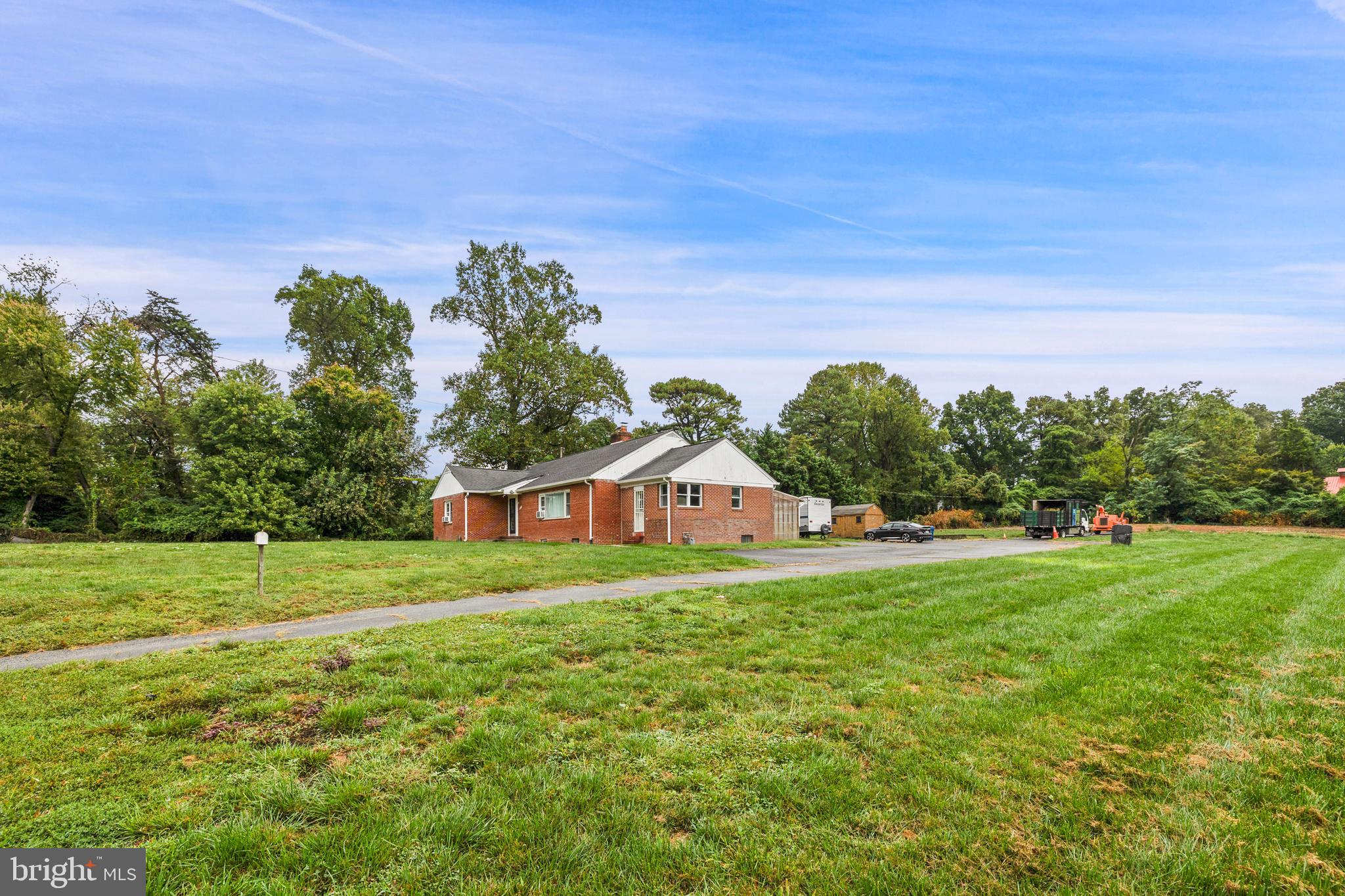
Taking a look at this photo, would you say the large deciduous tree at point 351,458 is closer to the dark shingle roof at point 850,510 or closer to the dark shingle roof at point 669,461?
the dark shingle roof at point 669,461

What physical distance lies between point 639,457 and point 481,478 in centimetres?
1107

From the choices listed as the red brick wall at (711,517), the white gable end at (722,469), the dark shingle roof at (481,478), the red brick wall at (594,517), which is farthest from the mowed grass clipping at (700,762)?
the dark shingle roof at (481,478)

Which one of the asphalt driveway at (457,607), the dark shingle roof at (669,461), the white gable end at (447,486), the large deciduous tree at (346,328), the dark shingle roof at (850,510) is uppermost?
the large deciduous tree at (346,328)

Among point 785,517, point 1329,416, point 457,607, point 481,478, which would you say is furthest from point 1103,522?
point 1329,416

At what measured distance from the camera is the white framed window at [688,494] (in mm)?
26078

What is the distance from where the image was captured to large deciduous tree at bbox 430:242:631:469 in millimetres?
43594

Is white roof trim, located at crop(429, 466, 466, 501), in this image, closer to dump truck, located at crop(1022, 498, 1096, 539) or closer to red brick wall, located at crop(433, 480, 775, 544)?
red brick wall, located at crop(433, 480, 775, 544)

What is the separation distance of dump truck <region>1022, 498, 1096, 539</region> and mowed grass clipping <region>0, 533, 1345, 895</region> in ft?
98.2

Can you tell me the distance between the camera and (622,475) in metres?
28.4

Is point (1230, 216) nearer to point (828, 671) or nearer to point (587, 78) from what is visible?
point (587, 78)

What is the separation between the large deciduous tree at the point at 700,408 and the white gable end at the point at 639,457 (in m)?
20.9

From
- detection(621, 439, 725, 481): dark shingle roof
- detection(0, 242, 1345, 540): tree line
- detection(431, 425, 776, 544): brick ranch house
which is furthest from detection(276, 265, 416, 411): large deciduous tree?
detection(621, 439, 725, 481): dark shingle roof

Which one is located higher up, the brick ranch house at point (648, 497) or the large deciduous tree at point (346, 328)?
the large deciduous tree at point (346, 328)

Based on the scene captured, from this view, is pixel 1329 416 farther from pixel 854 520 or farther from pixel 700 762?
pixel 700 762
